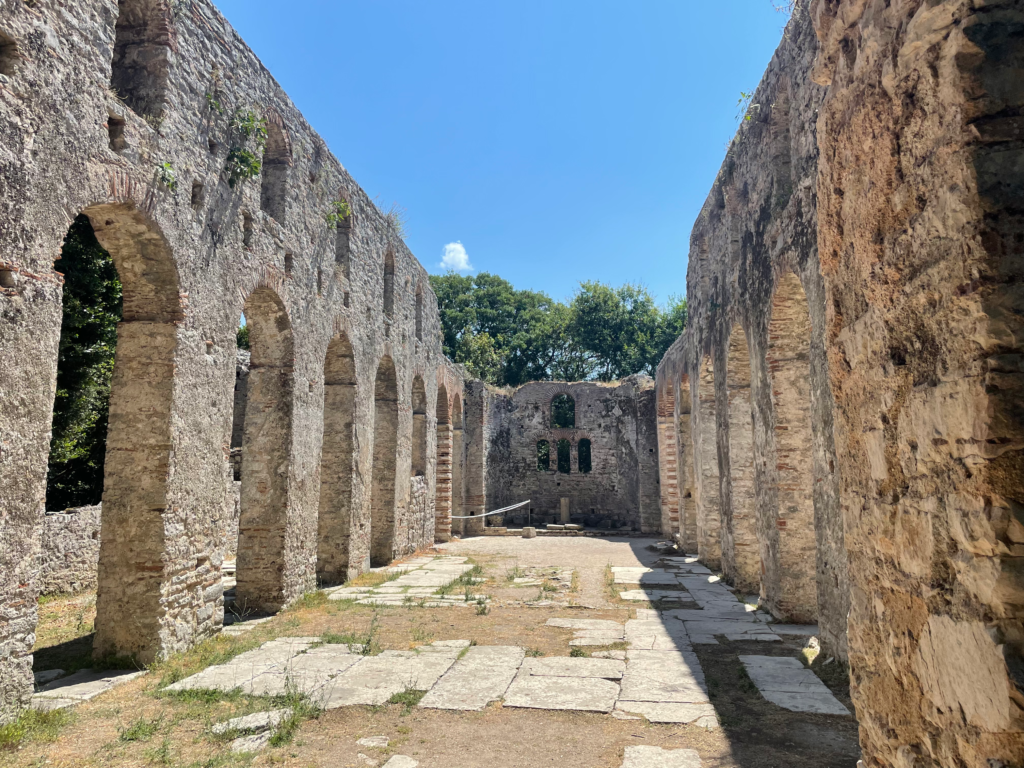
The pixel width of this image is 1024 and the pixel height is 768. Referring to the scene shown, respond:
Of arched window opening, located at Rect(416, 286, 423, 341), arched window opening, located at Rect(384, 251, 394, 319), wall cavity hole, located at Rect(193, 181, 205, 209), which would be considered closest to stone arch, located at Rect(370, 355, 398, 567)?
arched window opening, located at Rect(384, 251, 394, 319)

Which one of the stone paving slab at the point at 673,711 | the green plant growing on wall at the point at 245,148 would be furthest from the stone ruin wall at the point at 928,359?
the green plant growing on wall at the point at 245,148

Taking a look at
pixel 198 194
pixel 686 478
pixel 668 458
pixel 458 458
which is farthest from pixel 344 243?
pixel 668 458

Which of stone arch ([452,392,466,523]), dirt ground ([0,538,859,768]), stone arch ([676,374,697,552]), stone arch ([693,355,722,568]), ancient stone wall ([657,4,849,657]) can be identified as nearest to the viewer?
dirt ground ([0,538,859,768])

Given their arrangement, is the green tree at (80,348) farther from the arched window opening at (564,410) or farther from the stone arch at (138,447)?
the arched window opening at (564,410)

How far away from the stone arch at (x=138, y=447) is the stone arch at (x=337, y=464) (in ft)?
A: 13.8

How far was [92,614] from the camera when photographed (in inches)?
313

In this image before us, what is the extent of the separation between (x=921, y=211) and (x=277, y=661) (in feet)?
20.0

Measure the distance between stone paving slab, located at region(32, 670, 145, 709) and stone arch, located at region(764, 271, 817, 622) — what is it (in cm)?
662

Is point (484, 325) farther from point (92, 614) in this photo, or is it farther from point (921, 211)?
point (921, 211)

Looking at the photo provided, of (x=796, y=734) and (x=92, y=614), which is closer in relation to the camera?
(x=796, y=734)

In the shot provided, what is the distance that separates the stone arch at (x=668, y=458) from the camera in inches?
681

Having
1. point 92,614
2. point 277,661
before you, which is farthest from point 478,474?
point 277,661

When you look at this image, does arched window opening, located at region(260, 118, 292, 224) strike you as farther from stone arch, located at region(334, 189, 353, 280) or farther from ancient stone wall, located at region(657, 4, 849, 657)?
ancient stone wall, located at region(657, 4, 849, 657)

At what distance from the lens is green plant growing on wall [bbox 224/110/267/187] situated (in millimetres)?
7402
